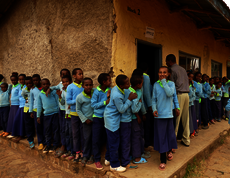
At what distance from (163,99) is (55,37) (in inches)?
106

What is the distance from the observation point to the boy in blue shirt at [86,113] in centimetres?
251

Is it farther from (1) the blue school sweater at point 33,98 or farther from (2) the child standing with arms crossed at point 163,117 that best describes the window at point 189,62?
(1) the blue school sweater at point 33,98

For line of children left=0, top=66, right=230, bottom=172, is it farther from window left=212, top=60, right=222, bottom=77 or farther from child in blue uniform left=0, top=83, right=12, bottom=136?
window left=212, top=60, right=222, bottom=77

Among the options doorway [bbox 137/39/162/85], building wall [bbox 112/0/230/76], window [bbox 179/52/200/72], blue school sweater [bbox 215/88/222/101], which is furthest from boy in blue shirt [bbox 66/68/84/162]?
blue school sweater [bbox 215/88/222/101]

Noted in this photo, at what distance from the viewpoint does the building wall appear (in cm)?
279

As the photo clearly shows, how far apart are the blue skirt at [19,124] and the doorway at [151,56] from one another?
3.08 m

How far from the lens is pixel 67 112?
2.82 metres

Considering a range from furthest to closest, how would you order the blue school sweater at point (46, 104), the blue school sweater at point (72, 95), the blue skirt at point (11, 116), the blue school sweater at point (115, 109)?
the blue skirt at point (11, 116) < the blue school sweater at point (46, 104) < the blue school sweater at point (72, 95) < the blue school sweater at point (115, 109)

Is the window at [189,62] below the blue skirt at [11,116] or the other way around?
the other way around

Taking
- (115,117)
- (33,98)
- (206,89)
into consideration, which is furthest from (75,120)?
(206,89)

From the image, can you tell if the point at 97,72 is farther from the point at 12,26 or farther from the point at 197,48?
the point at 197,48

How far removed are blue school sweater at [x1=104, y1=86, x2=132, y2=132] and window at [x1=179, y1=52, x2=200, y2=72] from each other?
3.20 m

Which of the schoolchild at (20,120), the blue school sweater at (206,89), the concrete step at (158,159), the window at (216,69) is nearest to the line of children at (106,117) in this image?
the concrete step at (158,159)

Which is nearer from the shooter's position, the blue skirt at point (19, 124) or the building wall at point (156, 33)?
the building wall at point (156, 33)
